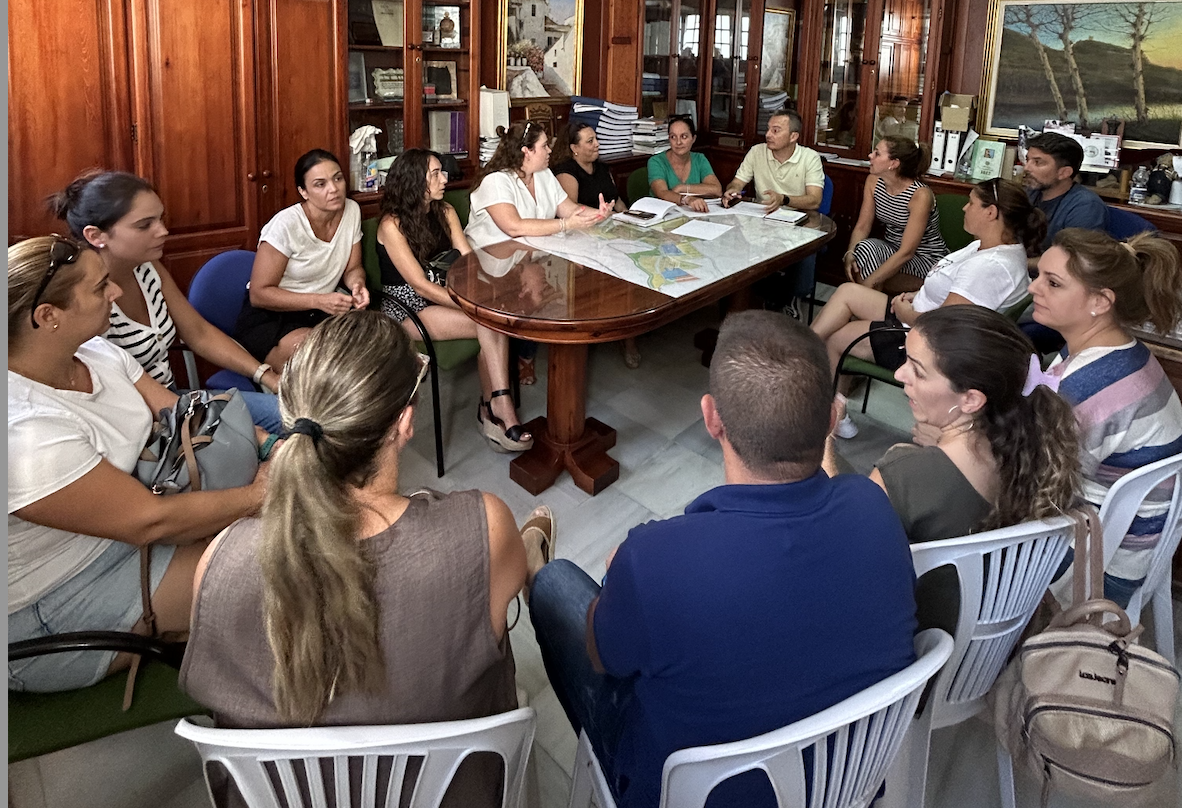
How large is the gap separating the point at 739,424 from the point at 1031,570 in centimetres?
65

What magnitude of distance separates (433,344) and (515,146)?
1045 mm

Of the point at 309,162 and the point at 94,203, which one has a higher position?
the point at 309,162

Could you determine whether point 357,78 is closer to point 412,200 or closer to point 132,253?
point 412,200

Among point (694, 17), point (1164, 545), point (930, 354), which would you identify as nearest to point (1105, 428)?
point (1164, 545)

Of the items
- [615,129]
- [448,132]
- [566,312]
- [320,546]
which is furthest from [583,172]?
[320,546]

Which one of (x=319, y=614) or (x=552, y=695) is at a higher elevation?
(x=319, y=614)

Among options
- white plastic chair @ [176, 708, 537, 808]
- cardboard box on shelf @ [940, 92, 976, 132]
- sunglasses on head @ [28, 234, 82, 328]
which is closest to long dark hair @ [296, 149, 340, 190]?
sunglasses on head @ [28, 234, 82, 328]

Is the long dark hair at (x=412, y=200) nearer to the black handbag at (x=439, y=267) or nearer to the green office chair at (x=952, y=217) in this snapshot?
the black handbag at (x=439, y=267)

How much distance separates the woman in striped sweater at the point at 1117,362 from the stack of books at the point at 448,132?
302cm

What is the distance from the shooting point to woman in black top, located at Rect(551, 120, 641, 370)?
395 centimetres

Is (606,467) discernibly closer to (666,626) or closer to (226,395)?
(226,395)

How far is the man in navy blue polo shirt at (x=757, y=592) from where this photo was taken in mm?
1052

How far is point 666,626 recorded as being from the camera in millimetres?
1062

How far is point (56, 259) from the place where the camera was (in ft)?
4.93
